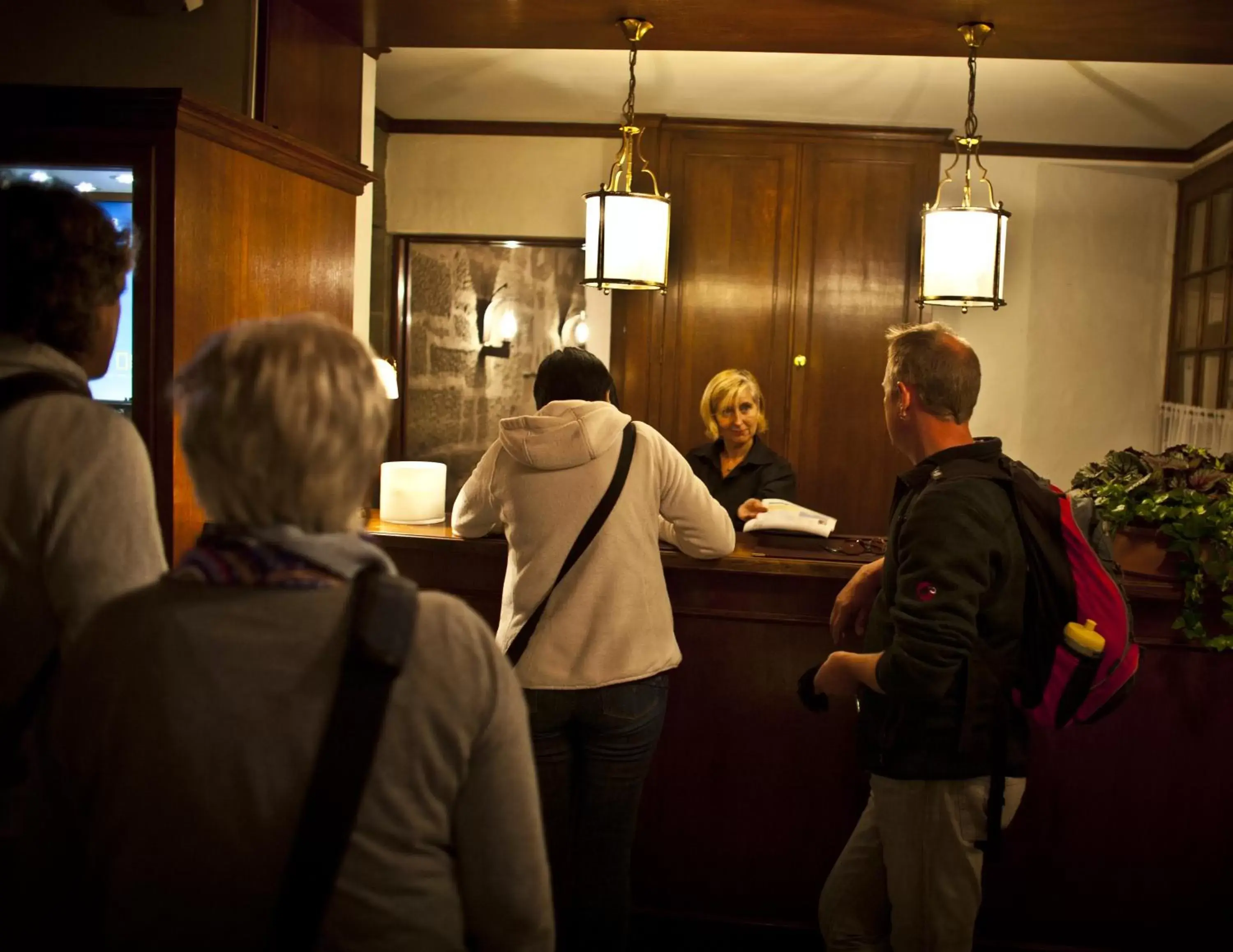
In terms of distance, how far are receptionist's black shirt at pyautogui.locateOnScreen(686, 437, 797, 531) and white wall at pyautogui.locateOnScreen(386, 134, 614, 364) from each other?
4.71 feet

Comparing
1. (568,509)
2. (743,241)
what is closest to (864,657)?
(568,509)

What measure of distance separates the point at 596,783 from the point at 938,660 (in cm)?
74

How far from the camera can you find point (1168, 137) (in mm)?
4863

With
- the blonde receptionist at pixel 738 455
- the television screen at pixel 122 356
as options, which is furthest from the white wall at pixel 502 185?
the television screen at pixel 122 356

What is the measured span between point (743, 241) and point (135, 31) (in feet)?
9.06

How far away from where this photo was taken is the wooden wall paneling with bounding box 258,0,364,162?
2.74 m

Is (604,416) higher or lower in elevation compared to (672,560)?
higher

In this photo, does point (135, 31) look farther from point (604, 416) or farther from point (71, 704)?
point (71, 704)

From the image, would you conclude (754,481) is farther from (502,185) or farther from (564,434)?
(502,185)

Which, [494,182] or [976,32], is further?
[494,182]

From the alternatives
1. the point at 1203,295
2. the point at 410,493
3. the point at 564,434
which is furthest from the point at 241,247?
the point at 1203,295

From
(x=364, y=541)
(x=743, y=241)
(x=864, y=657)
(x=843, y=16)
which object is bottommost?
(x=864, y=657)

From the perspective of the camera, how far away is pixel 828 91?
4.41 m

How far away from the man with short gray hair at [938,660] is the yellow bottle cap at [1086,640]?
0.26 feet
